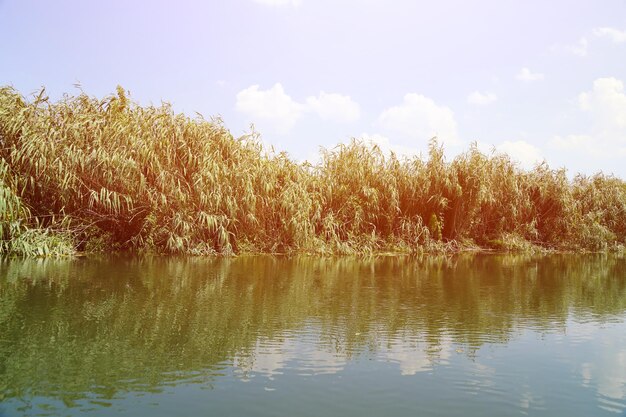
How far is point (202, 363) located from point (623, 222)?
26.2 meters

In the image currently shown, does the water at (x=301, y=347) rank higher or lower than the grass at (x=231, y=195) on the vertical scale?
lower

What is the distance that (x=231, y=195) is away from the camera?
54.9ft

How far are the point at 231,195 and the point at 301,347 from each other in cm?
1135

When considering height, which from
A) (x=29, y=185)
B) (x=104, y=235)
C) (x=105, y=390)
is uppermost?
(x=29, y=185)

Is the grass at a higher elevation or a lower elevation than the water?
higher

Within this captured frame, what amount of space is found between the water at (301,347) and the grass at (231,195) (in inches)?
178

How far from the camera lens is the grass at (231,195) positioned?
1459 cm

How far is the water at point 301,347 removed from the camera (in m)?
4.20

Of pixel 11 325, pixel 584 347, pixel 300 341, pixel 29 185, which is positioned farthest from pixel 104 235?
pixel 584 347

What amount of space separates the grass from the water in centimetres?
451

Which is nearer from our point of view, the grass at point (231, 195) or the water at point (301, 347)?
the water at point (301, 347)

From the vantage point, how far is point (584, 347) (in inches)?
243

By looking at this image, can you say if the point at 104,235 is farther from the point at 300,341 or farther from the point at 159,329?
the point at 300,341

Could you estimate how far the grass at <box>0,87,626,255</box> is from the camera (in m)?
14.6
